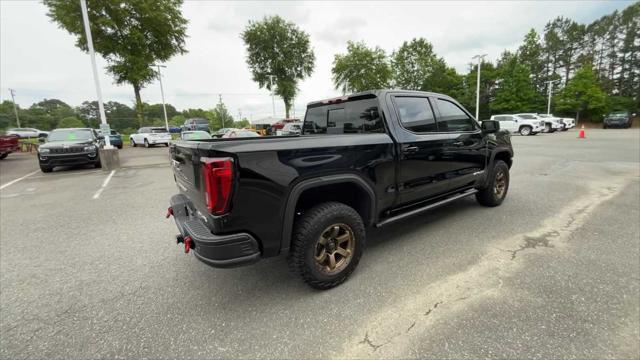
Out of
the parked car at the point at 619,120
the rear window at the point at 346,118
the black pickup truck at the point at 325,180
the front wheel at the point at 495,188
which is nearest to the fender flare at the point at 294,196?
the black pickup truck at the point at 325,180

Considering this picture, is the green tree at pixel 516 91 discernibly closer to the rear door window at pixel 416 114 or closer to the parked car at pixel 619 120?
the parked car at pixel 619 120

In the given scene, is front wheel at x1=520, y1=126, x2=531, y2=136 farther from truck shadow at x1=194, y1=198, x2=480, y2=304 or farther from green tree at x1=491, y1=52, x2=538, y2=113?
truck shadow at x1=194, y1=198, x2=480, y2=304

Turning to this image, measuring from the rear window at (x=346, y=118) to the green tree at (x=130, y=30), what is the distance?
22.6 m

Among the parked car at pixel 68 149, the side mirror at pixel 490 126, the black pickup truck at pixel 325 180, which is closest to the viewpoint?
the black pickup truck at pixel 325 180

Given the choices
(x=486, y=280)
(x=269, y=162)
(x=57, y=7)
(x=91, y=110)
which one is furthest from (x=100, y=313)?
(x=91, y=110)

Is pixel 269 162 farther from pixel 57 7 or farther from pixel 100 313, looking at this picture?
pixel 57 7

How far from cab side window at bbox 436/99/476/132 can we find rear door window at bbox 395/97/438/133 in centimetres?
20

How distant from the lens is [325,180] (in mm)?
2439

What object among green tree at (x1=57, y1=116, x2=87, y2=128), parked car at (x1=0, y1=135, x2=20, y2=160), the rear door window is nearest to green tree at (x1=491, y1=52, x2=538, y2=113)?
the rear door window

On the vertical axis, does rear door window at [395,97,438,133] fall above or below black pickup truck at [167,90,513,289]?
above

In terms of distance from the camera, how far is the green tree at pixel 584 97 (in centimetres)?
3666

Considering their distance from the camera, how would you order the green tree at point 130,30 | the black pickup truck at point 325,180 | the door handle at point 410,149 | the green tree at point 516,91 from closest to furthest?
the black pickup truck at point 325,180 < the door handle at point 410,149 < the green tree at point 130,30 < the green tree at point 516,91

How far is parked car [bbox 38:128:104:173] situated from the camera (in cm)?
945

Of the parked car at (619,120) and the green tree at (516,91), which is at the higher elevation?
the green tree at (516,91)
